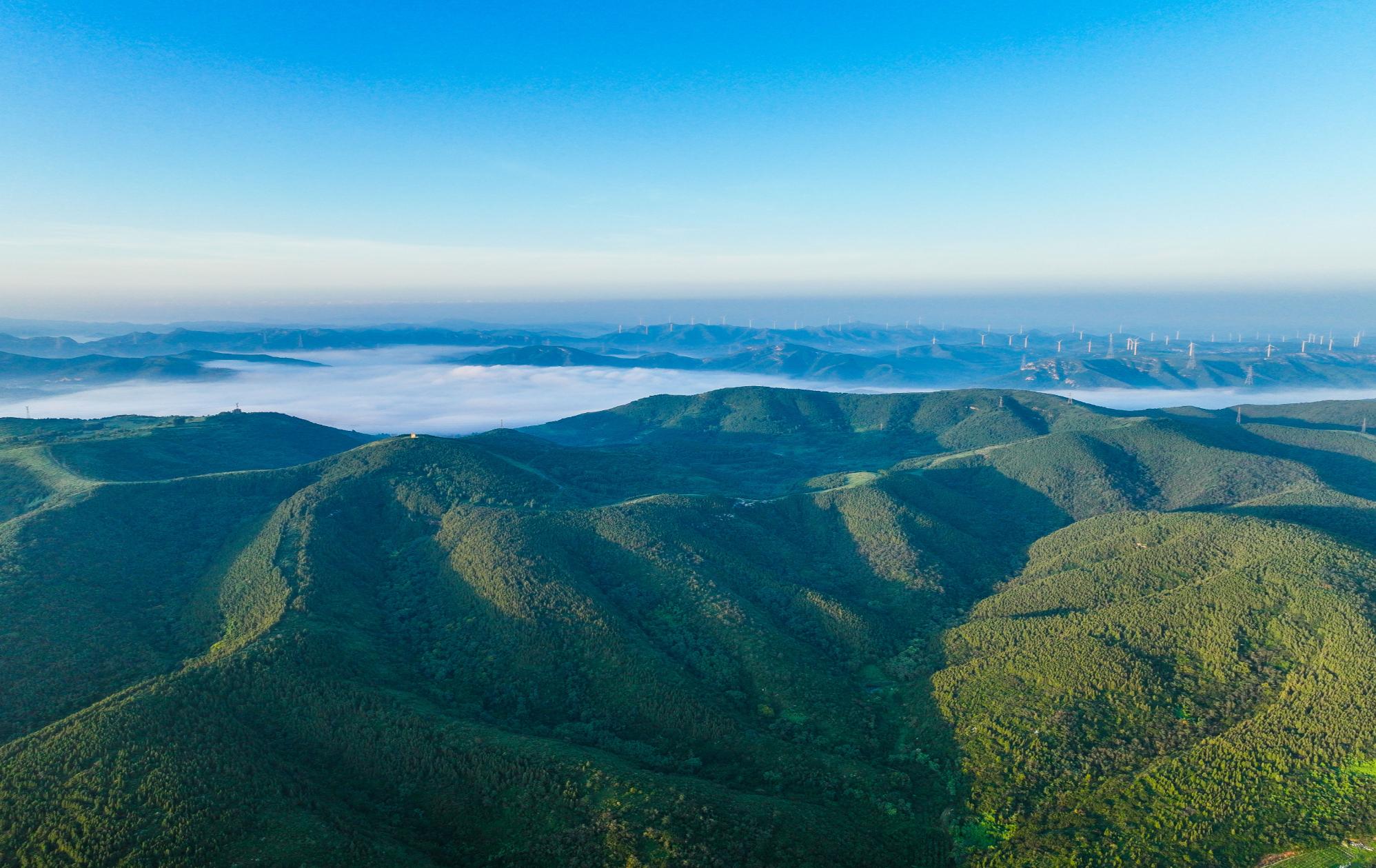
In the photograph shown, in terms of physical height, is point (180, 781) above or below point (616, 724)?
above

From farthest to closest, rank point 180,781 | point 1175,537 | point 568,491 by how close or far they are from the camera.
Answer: point 568,491 → point 1175,537 → point 180,781

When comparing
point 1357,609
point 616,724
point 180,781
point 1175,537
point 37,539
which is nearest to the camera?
point 180,781

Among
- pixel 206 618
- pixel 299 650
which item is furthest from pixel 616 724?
pixel 206 618

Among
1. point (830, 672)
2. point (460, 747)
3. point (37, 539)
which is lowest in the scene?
point (830, 672)

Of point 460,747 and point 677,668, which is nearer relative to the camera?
point 460,747

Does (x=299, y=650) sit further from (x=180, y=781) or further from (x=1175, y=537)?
(x=1175, y=537)

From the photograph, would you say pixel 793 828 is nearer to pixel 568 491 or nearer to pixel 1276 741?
pixel 1276 741

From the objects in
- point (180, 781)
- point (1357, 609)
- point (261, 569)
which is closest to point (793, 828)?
point (180, 781)
